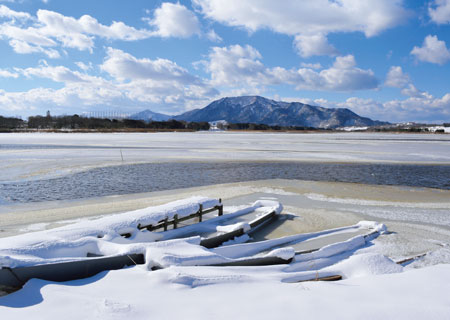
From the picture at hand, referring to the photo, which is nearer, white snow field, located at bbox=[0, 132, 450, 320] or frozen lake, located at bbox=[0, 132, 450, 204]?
white snow field, located at bbox=[0, 132, 450, 320]

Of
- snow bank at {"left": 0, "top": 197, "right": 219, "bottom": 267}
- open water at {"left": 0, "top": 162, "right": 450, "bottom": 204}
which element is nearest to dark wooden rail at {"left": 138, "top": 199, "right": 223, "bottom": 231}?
snow bank at {"left": 0, "top": 197, "right": 219, "bottom": 267}

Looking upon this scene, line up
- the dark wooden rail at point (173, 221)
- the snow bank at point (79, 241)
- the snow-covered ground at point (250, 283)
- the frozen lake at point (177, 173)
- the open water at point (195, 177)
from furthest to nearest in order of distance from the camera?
1. the frozen lake at point (177, 173)
2. the open water at point (195, 177)
3. the dark wooden rail at point (173, 221)
4. the snow bank at point (79, 241)
5. the snow-covered ground at point (250, 283)

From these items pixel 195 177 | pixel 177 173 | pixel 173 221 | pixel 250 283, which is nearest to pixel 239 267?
pixel 250 283

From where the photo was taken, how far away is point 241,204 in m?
9.62

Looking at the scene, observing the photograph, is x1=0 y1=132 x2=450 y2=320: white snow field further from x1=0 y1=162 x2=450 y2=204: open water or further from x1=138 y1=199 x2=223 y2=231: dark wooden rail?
x1=0 y1=162 x2=450 y2=204: open water

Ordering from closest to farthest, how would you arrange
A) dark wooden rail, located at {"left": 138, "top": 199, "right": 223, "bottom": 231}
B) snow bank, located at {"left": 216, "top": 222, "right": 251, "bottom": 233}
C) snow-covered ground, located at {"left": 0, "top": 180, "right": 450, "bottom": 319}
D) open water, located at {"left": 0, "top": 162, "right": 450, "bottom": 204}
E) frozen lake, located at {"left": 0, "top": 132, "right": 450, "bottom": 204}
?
snow-covered ground, located at {"left": 0, "top": 180, "right": 450, "bottom": 319} < dark wooden rail, located at {"left": 138, "top": 199, "right": 223, "bottom": 231} < snow bank, located at {"left": 216, "top": 222, "right": 251, "bottom": 233} < open water, located at {"left": 0, "top": 162, "right": 450, "bottom": 204} < frozen lake, located at {"left": 0, "top": 132, "right": 450, "bottom": 204}

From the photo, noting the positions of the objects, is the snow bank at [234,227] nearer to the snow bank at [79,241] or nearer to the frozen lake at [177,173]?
the snow bank at [79,241]

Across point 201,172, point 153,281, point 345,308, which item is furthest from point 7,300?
point 201,172

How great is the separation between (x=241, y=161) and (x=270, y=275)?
607 inches

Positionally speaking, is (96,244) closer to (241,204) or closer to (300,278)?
(300,278)

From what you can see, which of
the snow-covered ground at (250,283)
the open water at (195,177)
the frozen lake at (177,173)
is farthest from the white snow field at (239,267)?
the frozen lake at (177,173)

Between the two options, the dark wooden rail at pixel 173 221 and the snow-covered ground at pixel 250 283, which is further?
the dark wooden rail at pixel 173 221

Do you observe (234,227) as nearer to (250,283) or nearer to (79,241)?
(250,283)

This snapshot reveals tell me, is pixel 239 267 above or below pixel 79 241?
below
